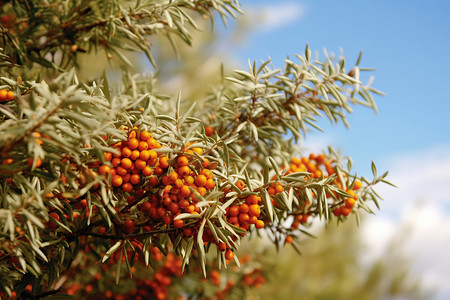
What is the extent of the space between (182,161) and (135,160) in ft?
Answer: 0.44

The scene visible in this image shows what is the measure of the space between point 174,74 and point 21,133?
7.66m

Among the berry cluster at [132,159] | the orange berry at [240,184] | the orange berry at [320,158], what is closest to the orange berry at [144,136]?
Result: the berry cluster at [132,159]

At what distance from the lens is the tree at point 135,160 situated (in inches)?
37.1

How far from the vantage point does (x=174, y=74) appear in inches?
327

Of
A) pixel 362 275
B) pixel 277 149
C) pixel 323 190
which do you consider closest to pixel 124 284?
pixel 277 149

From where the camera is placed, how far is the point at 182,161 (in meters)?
1.08

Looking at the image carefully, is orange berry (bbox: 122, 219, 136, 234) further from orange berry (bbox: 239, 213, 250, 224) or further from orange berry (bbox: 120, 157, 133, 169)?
orange berry (bbox: 239, 213, 250, 224)

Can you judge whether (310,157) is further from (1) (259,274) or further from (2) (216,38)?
(2) (216,38)

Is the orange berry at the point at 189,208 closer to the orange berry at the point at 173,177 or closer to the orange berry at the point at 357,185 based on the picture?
the orange berry at the point at 173,177

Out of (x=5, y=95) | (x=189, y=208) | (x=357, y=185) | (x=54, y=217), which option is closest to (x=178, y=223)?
(x=189, y=208)

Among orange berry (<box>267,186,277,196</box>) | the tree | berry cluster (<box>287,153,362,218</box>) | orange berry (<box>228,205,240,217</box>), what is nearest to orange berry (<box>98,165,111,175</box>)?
the tree

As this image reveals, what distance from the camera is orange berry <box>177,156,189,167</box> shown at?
3.53 ft

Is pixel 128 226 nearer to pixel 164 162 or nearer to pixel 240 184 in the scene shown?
pixel 164 162

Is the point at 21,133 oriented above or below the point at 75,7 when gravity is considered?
below
